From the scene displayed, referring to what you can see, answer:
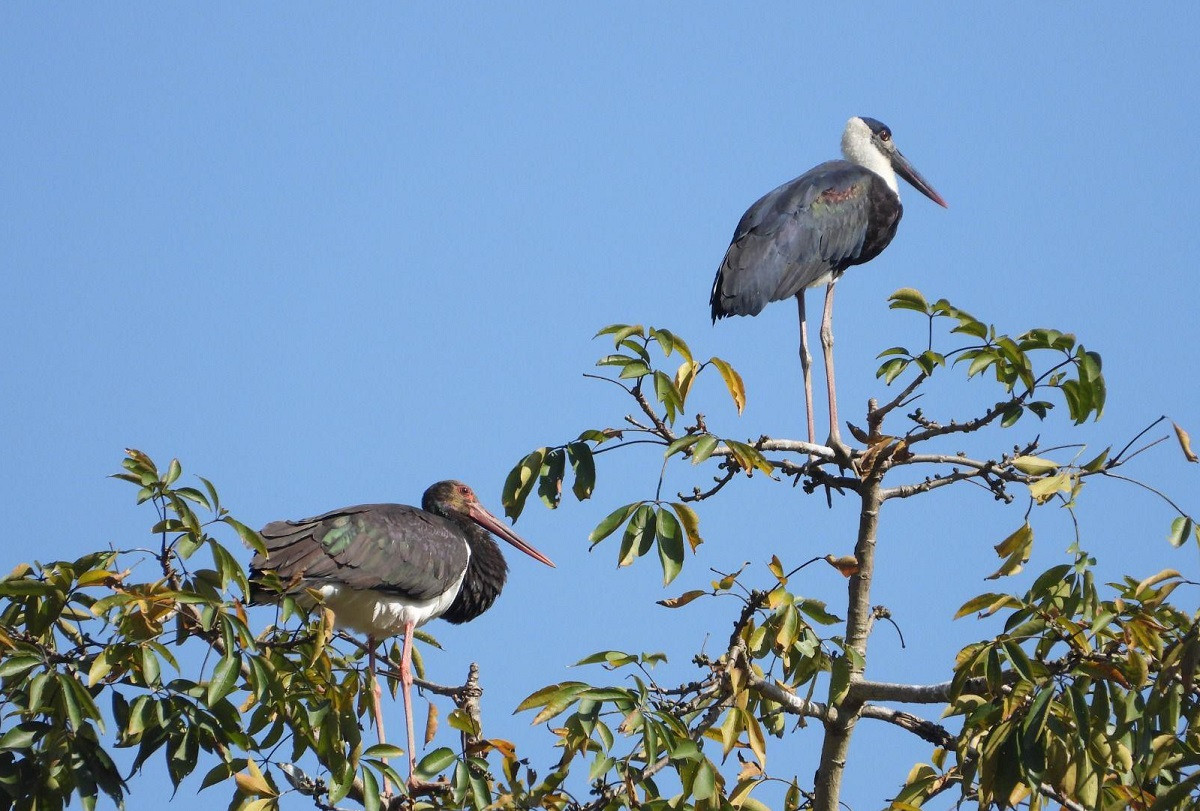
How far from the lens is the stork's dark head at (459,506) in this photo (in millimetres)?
8922

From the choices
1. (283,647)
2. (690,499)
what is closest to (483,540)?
(690,499)

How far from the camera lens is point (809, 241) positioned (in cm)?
871

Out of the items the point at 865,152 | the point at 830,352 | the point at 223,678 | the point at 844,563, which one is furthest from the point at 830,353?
the point at 223,678

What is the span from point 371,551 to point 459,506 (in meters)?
1.50

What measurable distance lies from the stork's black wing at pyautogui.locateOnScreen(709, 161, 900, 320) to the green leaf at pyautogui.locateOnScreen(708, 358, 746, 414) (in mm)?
2952

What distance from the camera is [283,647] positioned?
186 inches

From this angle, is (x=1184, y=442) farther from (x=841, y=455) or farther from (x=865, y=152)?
(x=865, y=152)

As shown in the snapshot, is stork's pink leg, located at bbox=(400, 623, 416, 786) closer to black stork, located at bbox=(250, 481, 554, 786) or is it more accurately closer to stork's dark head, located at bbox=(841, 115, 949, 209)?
black stork, located at bbox=(250, 481, 554, 786)

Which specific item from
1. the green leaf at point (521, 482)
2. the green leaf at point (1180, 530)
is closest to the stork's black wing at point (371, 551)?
the green leaf at point (521, 482)

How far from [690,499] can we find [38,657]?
217 centimetres

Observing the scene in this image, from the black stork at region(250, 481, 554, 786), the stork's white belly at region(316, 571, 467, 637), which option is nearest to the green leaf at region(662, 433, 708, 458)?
the black stork at region(250, 481, 554, 786)

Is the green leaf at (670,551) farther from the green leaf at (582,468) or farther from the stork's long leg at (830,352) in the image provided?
the stork's long leg at (830,352)

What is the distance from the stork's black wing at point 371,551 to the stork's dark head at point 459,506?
595 mm

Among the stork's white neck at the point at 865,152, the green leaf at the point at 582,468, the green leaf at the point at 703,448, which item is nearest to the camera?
the green leaf at the point at 703,448
